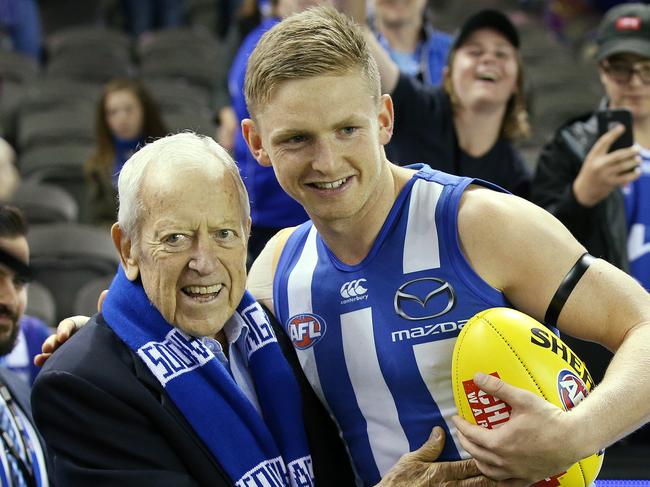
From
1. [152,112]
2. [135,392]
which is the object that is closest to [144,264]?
[135,392]

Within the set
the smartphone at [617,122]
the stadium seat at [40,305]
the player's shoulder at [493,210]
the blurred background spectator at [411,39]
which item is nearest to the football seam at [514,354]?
the player's shoulder at [493,210]

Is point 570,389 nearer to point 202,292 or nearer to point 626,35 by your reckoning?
point 202,292

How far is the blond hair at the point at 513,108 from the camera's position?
4.04 meters

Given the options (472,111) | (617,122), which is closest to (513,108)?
(472,111)

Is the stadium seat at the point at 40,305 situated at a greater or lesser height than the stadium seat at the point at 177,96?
lesser

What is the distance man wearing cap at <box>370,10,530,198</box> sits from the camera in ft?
12.8

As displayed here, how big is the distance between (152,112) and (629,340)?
466cm

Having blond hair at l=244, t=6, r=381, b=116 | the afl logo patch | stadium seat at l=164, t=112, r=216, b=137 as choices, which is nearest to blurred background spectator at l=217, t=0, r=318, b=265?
blond hair at l=244, t=6, r=381, b=116

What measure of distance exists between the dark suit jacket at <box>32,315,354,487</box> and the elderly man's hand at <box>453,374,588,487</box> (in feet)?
2.08

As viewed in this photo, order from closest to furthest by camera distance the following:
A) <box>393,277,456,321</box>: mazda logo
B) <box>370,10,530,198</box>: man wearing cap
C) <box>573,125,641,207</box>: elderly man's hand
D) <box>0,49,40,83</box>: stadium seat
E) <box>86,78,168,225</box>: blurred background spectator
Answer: <box>393,277,456,321</box>: mazda logo < <box>573,125,641,207</box>: elderly man's hand < <box>370,10,530,198</box>: man wearing cap < <box>86,78,168,225</box>: blurred background spectator < <box>0,49,40,83</box>: stadium seat

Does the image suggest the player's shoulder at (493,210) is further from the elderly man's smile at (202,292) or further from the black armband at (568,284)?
the elderly man's smile at (202,292)

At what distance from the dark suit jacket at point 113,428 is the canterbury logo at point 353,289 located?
47 centimetres

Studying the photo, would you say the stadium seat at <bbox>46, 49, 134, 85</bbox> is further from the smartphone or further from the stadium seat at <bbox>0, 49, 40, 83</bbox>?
the smartphone

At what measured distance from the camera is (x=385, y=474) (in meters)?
2.51
